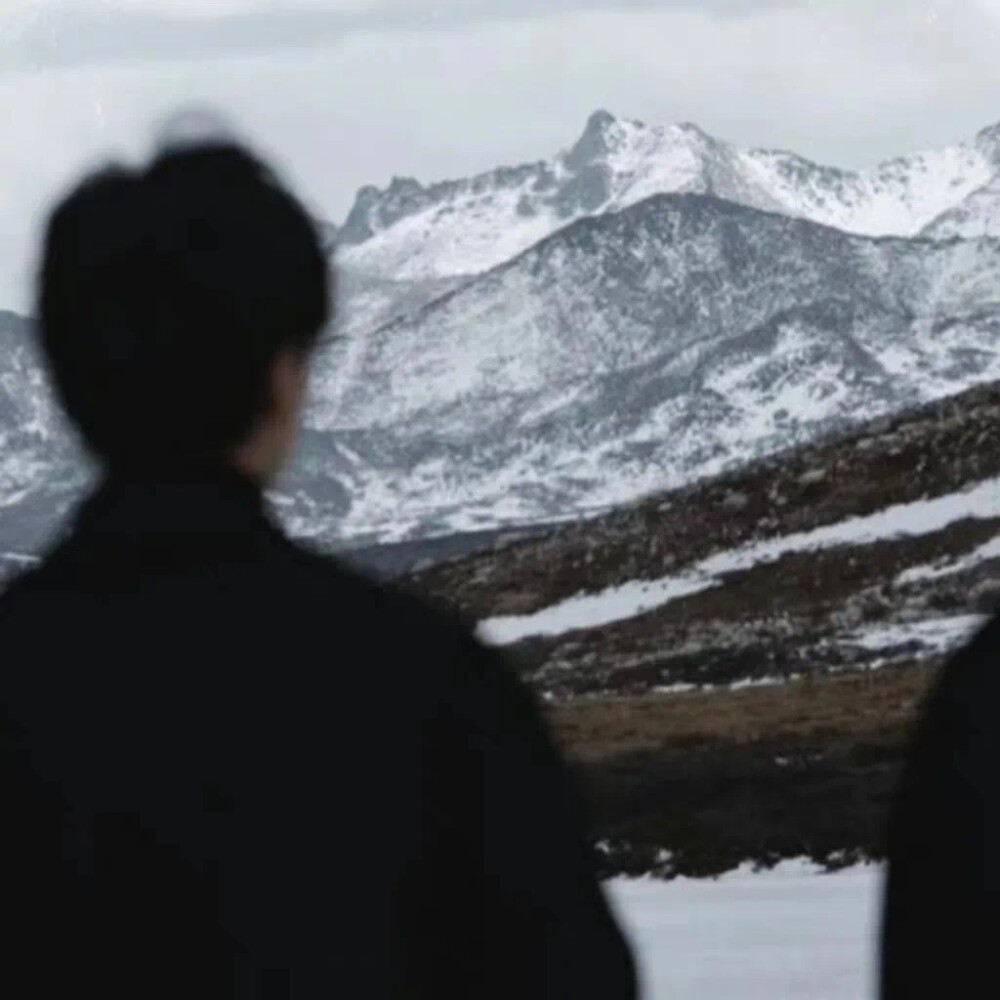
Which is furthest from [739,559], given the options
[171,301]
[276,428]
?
[171,301]

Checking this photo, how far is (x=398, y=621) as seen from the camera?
4160 mm

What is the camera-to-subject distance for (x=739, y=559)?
358ft

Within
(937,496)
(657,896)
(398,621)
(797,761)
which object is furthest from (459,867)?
(937,496)

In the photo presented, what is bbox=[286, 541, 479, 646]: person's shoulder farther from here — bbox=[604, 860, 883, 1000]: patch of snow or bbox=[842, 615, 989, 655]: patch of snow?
bbox=[842, 615, 989, 655]: patch of snow

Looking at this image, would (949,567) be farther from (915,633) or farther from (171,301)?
(171,301)

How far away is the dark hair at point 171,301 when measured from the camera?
170 inches

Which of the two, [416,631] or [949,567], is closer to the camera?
[416,631]

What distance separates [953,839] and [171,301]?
4.87 feet

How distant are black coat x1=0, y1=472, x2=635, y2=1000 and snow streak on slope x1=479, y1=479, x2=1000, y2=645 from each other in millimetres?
98549

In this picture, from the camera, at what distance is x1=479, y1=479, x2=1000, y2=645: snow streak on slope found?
104 meters

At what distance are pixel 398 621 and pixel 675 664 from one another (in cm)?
8608

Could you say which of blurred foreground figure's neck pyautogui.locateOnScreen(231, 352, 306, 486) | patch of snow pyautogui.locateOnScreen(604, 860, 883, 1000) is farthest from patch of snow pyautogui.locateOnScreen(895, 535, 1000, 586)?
blurred foreground figure's neck pyautogui.locateOnScreen(231, 352, 306, 486)

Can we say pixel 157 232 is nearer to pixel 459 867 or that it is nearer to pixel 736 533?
pixel 459 867

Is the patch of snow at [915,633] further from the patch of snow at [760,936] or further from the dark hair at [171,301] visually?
the dark hair at [171,301]
